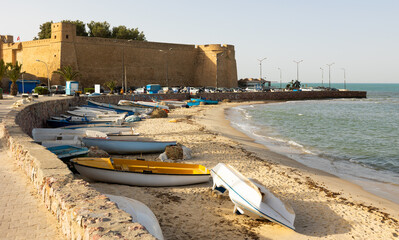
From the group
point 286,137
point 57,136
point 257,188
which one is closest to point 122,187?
point 257,188

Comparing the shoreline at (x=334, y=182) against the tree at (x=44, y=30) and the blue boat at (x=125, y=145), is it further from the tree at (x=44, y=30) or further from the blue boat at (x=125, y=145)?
the tree at (x=44, y=30)

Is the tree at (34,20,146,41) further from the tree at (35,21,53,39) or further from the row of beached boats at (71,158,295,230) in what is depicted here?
the row of beached boats at (71,158,295,230)

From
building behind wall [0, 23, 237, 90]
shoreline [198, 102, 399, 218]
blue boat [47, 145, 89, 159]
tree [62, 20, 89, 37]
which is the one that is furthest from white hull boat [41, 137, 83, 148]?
tree [62, 20, 89, 37]

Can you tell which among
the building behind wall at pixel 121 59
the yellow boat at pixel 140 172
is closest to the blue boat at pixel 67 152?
the yellow boat at pixel 140 172

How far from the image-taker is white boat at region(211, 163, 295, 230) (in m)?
7.54

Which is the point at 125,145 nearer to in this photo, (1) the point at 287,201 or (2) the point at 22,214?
(1) the point at 287,201

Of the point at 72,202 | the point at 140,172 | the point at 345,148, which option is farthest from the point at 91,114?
the point at 72,202

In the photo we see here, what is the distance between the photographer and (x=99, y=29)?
2798 inches

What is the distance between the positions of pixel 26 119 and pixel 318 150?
13.5 metres

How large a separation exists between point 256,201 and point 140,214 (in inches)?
105

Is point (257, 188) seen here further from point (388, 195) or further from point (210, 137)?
point (210, 137)

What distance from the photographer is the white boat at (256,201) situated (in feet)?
24.7

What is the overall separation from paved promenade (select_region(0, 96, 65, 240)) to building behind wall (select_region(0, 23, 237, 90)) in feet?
135

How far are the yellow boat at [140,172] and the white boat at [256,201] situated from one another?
56.7 inches
